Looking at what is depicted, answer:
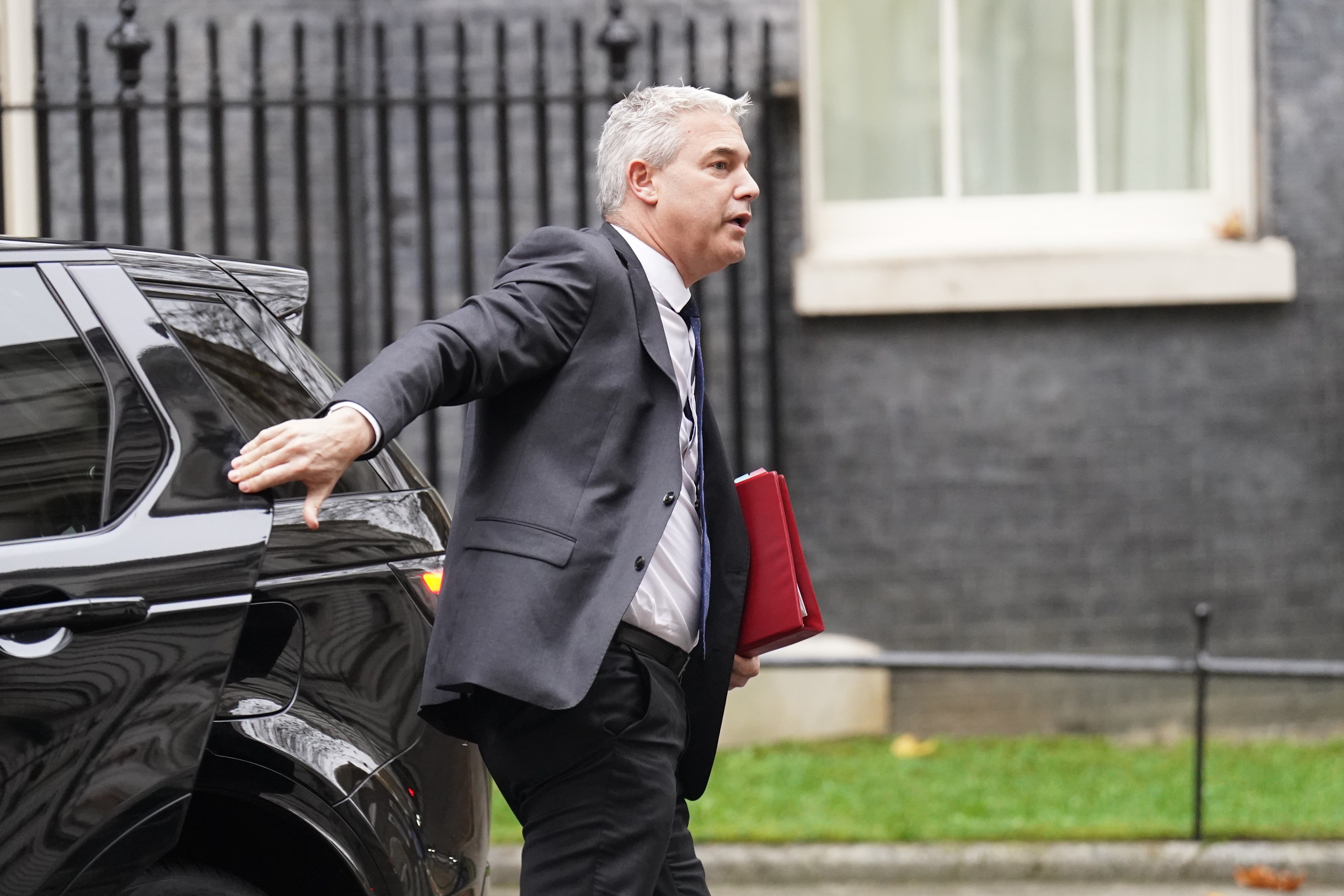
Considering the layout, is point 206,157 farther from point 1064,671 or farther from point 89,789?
point 89,789

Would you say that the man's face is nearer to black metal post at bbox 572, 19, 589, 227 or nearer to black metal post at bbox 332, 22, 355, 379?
black metal post at bbox 572, 19, 589, 227

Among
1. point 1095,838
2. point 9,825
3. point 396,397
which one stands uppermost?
point 396,397

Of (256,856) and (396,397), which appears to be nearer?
(396,397)

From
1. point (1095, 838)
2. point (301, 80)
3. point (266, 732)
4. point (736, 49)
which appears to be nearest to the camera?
point (266, 732)

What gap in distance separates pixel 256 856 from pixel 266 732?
0.28m

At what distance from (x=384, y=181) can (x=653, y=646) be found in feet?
13.8

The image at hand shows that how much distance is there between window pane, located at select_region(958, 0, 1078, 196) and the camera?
23.0ft

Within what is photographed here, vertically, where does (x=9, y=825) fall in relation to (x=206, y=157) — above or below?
below

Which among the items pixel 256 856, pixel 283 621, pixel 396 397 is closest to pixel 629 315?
pixel 396 397

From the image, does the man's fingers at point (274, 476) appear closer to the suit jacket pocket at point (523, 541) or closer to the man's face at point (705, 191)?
the suit jacket pocket at point (523, 541)

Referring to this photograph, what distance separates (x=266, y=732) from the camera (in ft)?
8.30

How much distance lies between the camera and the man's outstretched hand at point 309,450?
2.23 meters

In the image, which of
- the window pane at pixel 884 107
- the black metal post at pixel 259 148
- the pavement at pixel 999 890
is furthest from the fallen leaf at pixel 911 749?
the black metal post at pixel 259 148

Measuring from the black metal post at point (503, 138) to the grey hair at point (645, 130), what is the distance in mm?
3480
